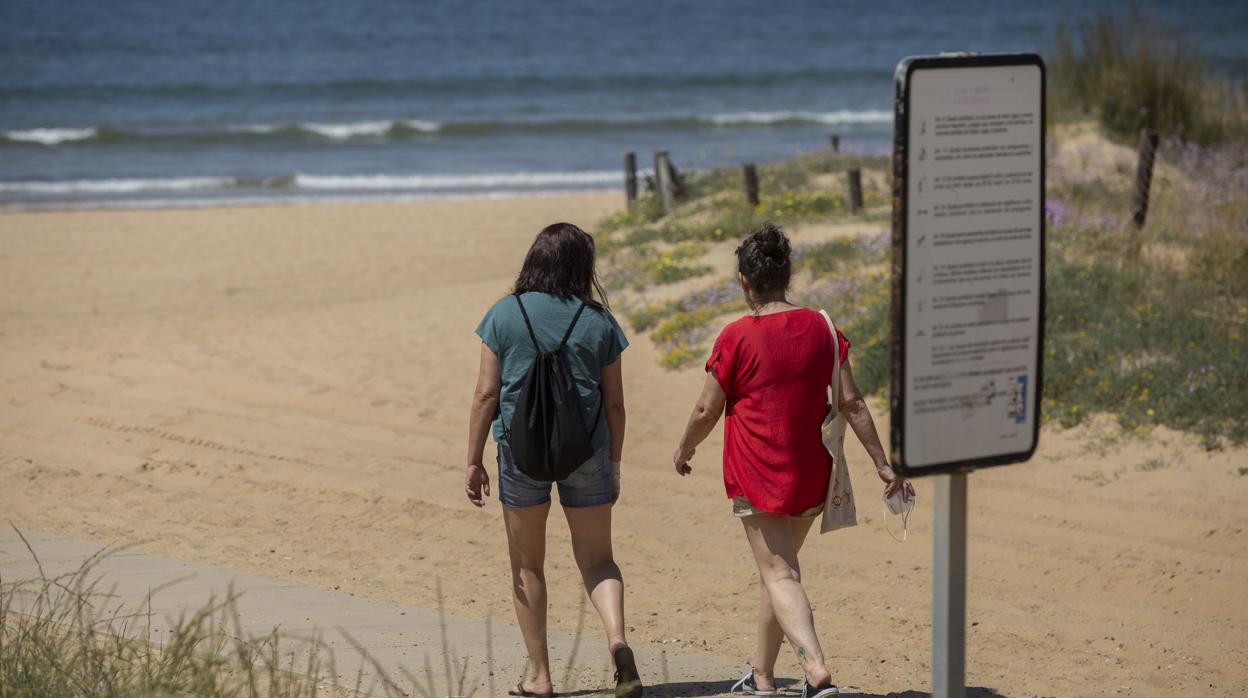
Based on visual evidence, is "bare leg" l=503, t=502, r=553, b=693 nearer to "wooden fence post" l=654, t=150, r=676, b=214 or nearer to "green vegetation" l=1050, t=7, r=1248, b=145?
"wooden fence post" l=654, t=150, r=676, b=214

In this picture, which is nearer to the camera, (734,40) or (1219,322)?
(1219,322)

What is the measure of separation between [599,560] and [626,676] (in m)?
0.45

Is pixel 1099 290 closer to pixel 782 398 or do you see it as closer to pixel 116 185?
pixel 782 398

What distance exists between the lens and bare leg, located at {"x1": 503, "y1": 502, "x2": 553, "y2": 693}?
446 cm

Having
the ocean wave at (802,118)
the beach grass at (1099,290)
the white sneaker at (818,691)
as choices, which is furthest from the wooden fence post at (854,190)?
the ocean wave at (802,118)

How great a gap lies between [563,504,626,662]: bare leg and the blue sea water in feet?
48.7

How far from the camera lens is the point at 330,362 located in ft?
35.6

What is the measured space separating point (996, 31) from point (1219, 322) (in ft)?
193

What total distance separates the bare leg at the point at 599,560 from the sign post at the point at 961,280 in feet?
6.35

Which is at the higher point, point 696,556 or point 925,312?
point 925,312

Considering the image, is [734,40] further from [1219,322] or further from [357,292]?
[1219,322]

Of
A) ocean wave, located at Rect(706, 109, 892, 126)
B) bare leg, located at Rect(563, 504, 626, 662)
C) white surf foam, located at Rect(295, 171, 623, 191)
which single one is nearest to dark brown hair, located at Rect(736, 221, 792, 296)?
bare leg, located at Rect(563, 504, 626, 662)

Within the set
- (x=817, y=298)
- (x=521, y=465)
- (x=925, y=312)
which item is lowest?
(x=817, y=298)

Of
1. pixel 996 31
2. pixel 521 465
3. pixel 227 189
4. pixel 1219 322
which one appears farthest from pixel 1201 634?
pixel 996 31
